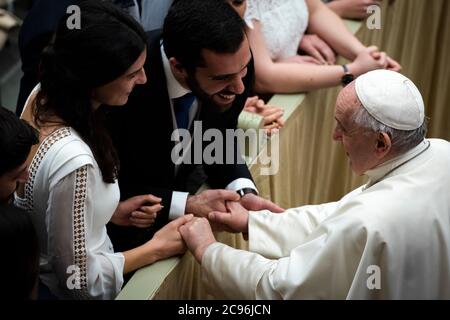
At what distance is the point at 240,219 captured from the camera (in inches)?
95.3

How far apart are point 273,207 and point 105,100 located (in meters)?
0.80

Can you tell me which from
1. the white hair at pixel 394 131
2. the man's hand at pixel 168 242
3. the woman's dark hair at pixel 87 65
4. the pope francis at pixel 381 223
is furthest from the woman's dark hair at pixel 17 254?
the white hair at pixel 394 131

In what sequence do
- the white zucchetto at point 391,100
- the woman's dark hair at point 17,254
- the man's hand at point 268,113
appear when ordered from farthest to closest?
the man's hand at point 268,113 < the white zucchetto at point 391,100 < the woman's dark hair at point 17,254

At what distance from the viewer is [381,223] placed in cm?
192

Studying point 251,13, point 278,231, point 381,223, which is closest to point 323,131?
point 251,13

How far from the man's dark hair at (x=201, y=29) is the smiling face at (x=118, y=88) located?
0.75 feet

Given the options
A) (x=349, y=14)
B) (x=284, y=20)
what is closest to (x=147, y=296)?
(x=284, y=20)

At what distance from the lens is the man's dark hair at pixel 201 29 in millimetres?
2180

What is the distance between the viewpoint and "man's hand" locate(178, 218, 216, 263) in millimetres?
2236

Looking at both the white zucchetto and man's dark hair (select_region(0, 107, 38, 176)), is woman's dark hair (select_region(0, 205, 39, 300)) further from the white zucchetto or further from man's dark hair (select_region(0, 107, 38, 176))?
the white zucchetto

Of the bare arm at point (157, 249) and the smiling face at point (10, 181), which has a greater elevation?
the smiling face at point (10, 181)

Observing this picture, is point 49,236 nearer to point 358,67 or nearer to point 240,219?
point 240,219

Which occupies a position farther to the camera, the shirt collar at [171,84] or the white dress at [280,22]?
the white dress at [280,22]

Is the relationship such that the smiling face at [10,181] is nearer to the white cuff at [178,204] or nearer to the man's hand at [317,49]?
the white cuff at [178,204]
